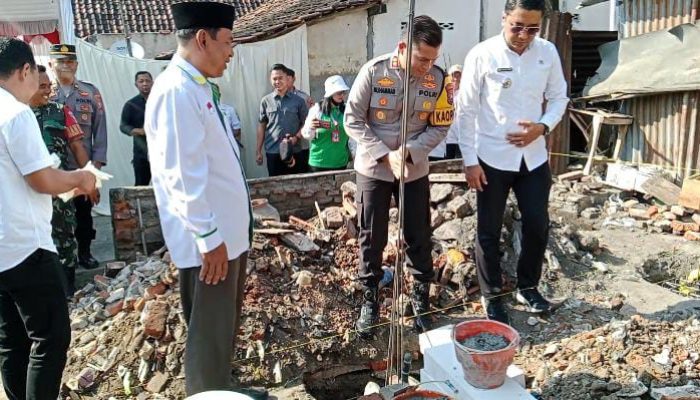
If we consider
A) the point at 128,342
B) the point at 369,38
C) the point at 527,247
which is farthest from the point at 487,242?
the point at 369,38

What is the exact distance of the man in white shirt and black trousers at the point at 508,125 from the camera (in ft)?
12.5

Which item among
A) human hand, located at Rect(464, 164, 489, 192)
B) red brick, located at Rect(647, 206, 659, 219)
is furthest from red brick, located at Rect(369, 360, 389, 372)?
red brick, located at Rect(647, 206, 659, 219)

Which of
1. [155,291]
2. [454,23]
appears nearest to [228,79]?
[454,23]

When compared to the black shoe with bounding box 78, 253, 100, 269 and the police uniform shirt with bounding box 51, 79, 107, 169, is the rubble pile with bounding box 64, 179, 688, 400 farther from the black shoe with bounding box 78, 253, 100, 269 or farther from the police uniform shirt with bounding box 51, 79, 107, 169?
the police uniform shirt with bounding box 51, 79, 107, 169

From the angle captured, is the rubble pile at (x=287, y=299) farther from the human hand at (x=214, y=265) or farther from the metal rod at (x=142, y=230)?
the human hand at (x=214, y=265)

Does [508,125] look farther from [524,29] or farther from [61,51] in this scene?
[61,51]

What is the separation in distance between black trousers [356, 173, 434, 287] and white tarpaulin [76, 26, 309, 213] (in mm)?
5193

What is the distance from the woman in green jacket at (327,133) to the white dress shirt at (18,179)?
4003 millimetres

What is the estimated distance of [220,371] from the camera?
2.86 m

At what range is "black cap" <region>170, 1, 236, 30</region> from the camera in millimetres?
2568

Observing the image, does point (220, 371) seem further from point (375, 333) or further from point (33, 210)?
point (375, 333)

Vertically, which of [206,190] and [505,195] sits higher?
[206,190]

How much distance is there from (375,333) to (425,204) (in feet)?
3.46

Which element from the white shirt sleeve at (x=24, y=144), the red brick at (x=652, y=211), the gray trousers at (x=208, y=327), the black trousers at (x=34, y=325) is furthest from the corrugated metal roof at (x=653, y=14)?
the black trousers at (x=34, y=325)
